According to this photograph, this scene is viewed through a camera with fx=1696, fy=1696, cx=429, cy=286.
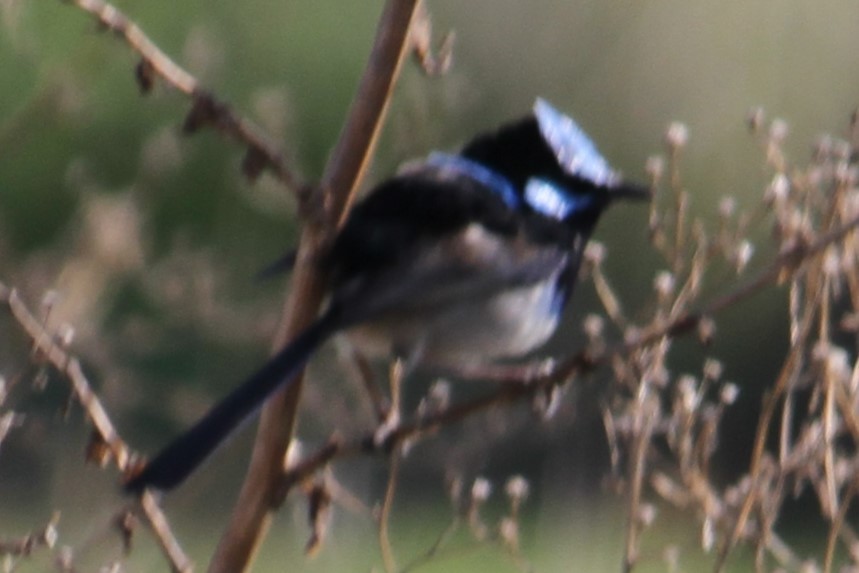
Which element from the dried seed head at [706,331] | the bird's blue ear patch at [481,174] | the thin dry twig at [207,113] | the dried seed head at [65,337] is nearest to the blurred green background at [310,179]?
the bird's blue ear patch at [481,174]

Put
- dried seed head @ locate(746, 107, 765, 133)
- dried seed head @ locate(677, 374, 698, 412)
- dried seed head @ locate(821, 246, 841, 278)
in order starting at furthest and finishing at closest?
dried seed head @ locate(746, 107, 765, 133), dried seed head @ locate(677, 374, 698, 412), dried seed head @ locate(821, 246, 841, 278)

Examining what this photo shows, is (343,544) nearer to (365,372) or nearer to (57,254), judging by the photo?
(57,254)

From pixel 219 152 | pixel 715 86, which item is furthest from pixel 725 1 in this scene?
pixel 219 152

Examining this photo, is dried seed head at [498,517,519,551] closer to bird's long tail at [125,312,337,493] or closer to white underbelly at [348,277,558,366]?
white underbelly at [348,277,558,366]

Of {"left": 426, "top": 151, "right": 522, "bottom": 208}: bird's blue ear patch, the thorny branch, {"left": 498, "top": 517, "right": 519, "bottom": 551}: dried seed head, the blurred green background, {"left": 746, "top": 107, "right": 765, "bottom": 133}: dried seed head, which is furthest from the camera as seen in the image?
the blurred green background

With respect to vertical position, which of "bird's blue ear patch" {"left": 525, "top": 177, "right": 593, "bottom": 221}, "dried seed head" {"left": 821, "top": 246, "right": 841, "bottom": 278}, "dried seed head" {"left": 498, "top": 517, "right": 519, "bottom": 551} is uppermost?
"dried seed head" {"left": 821, "top": 246, "right": 841, "bottom": 278}

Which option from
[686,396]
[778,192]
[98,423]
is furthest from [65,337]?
[778,192]

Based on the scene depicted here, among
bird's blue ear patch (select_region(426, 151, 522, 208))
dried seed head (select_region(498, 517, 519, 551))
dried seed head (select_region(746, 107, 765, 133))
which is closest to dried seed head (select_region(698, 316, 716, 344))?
dried seed head (select_region(746, 107, 765, 133))

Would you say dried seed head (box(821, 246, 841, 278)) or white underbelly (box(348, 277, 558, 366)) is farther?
white underbelly (box(348, 277, 558, 366))
